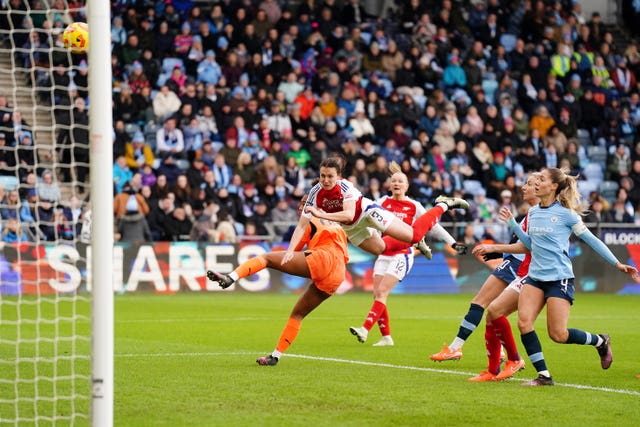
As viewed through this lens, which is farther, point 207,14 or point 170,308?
point 207,14

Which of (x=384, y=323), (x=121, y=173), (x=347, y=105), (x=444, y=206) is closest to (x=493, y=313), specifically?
(x=444, y=206)

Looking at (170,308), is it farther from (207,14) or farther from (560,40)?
(560,40)

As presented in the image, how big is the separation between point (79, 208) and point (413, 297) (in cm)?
850

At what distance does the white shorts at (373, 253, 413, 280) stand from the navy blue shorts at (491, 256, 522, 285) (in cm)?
315

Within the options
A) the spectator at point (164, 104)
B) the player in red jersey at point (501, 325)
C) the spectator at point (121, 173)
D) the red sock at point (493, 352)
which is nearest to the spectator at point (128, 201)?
the spectator at point (121, 173)

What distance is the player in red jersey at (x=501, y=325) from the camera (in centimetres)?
1074

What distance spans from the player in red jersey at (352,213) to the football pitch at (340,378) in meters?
1.39

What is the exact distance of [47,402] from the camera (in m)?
9.02

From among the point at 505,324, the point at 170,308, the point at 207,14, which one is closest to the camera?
the point at 505,324

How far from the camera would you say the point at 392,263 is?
1505 cm

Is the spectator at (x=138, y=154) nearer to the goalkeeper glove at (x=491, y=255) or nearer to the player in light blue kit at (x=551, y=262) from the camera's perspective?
the goalkeeper glove at (x=491, y=255)

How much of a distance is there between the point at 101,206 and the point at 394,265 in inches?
334

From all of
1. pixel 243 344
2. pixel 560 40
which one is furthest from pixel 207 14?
pixel 243 344

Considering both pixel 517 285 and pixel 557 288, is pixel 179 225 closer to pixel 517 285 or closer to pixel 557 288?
pixel 517 285
